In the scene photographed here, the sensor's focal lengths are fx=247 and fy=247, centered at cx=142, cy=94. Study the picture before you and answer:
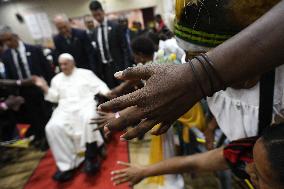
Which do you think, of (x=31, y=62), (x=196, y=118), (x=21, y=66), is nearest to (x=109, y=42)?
(x=31, y=62)

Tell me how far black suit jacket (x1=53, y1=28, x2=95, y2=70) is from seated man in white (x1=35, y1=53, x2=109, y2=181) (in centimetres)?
68

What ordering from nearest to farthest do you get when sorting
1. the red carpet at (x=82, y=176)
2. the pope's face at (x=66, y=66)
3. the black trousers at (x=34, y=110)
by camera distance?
1. the red carpet at (x=82, y=176)
2. the pope's face at (x=66, y=66)
3. the black trousers at (x=34, y=110)

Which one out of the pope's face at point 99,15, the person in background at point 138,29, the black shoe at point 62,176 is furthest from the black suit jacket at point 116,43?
the person in background at point 138,29

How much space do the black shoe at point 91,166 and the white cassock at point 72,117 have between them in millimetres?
209

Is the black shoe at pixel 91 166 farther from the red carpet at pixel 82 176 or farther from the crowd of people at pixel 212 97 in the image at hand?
the crowd of people at pixel 212 97

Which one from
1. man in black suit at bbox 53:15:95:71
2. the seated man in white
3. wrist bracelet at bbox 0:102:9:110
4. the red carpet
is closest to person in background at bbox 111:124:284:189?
the red carpet

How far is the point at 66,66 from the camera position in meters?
3.29

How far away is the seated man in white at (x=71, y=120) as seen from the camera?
3.04 meters

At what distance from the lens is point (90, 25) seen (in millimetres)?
5336

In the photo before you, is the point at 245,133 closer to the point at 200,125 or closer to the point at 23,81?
the point at 200,125

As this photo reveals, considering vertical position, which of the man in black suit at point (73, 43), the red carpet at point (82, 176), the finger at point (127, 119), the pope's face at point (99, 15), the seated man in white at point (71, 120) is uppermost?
the pope's face at point (99, 15)

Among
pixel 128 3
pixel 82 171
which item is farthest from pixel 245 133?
pixel 128 3

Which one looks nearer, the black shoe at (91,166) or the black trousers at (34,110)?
the black shoe at (91,166)

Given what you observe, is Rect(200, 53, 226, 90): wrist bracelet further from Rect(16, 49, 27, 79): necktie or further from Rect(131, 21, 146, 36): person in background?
Rect(131, 21, 146, 36): person in background
